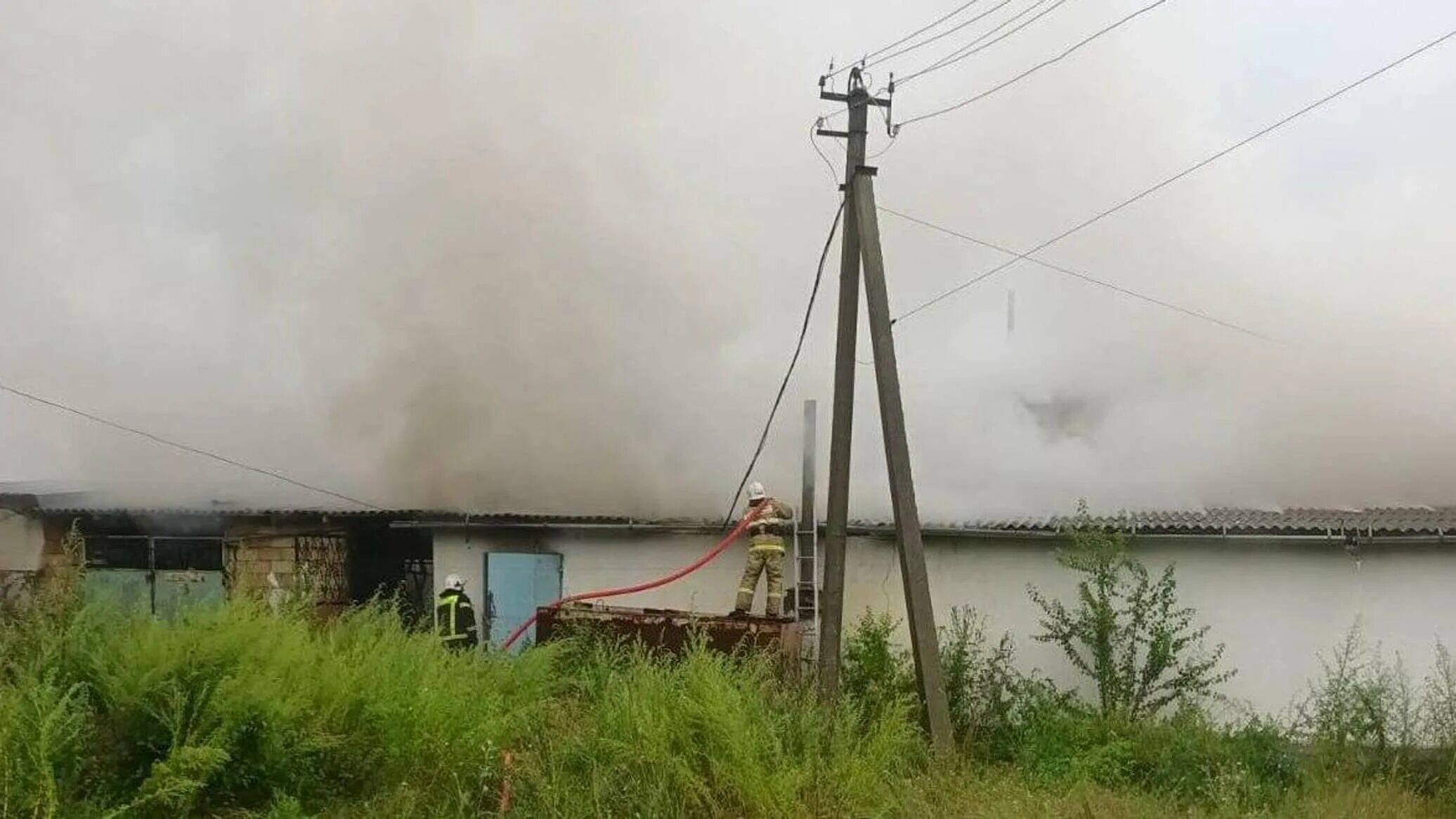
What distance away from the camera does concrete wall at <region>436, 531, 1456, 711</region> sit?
10.6 metres

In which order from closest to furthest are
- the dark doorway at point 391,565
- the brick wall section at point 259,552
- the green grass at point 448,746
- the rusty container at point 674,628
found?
the green grass at point 448,746, the rusty container at point 674,628, the brick wall section at point 259,552, the dark doorway at point 391,565

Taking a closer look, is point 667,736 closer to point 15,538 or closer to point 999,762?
point 999,762

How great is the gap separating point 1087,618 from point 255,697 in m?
7.36

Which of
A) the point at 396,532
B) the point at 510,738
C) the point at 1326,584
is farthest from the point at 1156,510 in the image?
the point at 396,532

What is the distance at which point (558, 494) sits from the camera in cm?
1408

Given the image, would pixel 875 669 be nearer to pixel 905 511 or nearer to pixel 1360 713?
pixel 905 511

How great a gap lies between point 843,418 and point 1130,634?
142 inches

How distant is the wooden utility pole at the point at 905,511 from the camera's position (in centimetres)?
902

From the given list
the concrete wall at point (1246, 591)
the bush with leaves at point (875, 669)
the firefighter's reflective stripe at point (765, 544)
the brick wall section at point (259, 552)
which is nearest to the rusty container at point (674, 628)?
the bush with leaves at point (875, 669)

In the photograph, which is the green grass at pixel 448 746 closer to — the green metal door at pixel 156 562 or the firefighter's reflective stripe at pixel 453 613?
the firefighter's reflective stripe at pixel 453 613

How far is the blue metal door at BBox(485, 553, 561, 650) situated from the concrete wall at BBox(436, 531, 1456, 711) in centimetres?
177

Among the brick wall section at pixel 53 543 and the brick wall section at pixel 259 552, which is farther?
the brick wall section at pixel 53 543

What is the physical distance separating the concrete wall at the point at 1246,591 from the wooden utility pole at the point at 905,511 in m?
3.08

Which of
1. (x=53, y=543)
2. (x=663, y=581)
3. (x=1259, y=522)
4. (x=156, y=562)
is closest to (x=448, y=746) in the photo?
(x=663, y=581)
